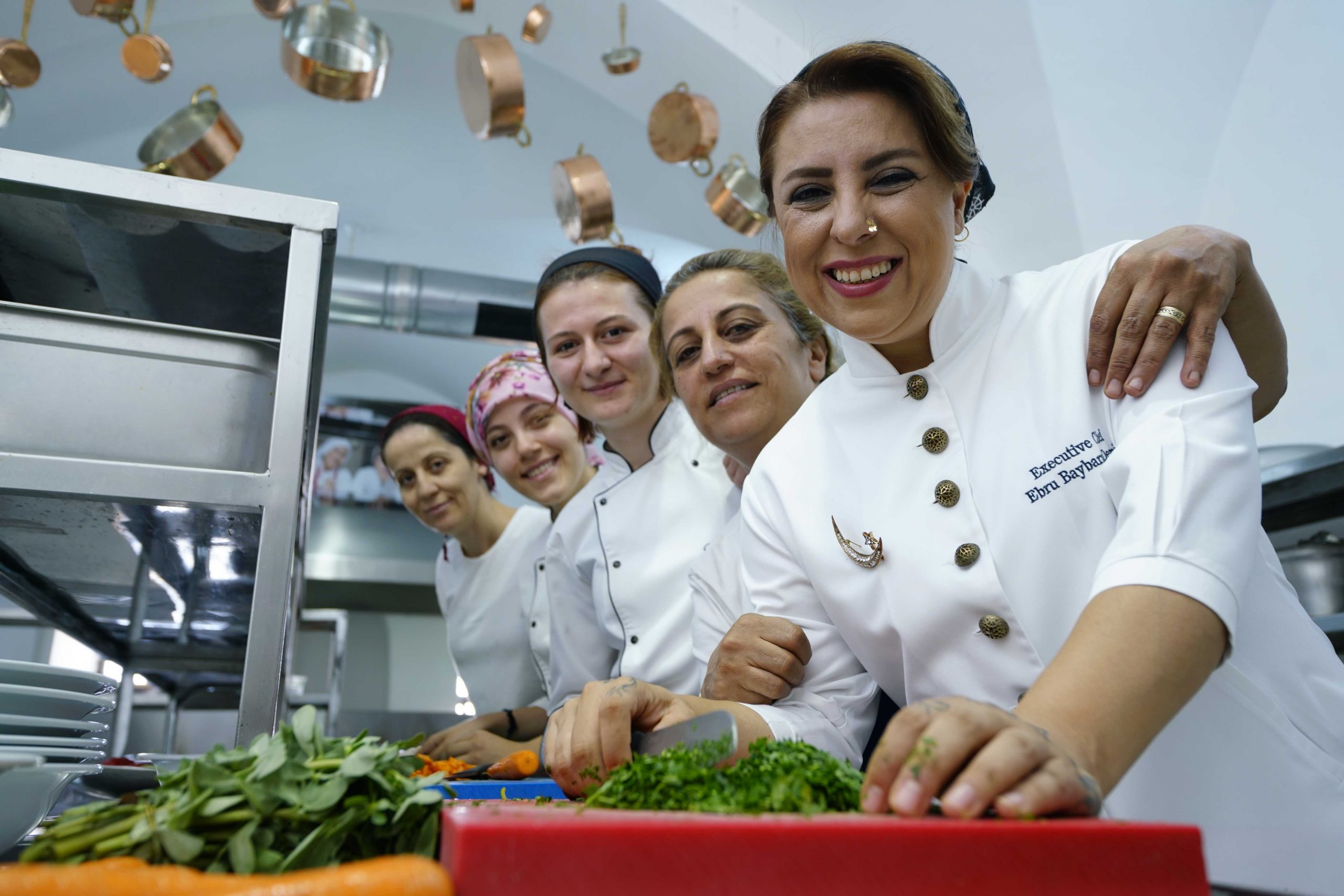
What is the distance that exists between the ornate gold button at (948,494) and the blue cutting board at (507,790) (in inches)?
18.9

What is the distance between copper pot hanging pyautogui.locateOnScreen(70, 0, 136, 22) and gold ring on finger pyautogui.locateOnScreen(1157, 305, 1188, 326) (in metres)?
2.52

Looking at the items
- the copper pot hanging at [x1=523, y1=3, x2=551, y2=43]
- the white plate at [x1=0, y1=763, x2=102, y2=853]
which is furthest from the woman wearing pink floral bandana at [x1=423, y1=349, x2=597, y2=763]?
the white plate at [x1=0, y1=763, x2=102, y2=853]

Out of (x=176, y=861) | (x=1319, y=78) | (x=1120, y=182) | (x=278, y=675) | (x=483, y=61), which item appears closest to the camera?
(x=176, y=861)

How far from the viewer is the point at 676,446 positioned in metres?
2.14

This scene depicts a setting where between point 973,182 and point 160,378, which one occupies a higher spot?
point 973,182

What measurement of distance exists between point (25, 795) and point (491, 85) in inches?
88.9

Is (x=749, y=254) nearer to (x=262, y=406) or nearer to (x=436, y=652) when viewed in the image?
(x=262, y=406)

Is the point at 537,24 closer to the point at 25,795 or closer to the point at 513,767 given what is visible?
the point at 513,767

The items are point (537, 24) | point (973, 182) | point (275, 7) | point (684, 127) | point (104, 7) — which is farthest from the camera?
point (684, 127)

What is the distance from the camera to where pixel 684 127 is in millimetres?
3014

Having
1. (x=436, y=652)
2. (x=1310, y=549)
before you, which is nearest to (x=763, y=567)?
(x=1310, y=549)

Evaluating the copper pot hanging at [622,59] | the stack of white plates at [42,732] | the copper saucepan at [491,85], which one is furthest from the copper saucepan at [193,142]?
the stack of white plates at [42,732]

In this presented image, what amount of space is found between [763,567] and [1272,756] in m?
0.55

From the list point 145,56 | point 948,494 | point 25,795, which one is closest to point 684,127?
point 145,56
